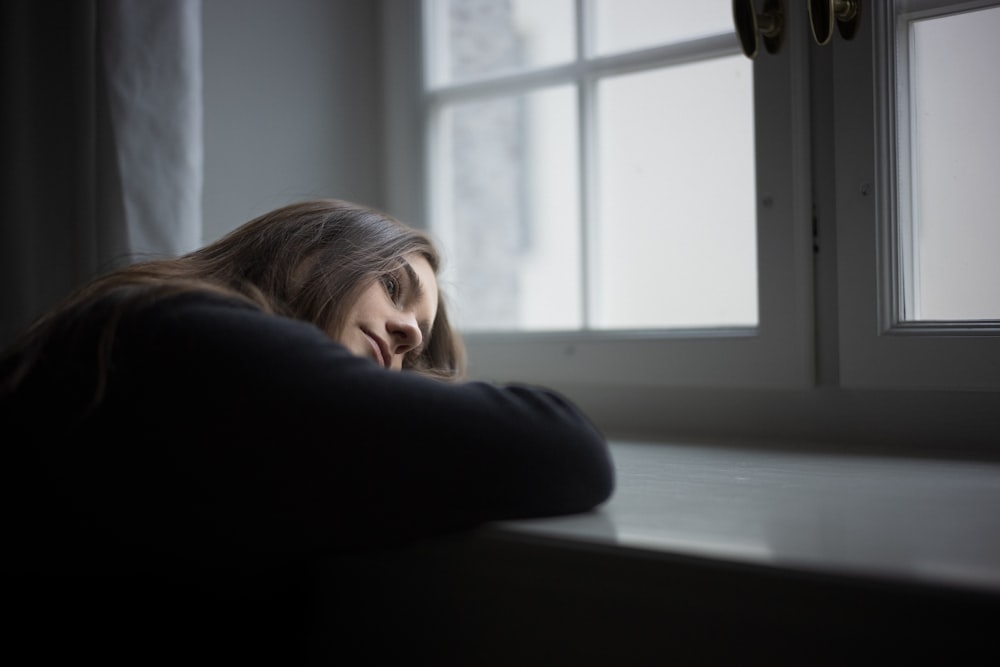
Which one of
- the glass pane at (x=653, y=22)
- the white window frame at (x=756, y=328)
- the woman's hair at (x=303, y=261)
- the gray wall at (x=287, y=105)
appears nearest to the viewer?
the woman's hair at (x=303, y=261)

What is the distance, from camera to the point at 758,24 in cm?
110

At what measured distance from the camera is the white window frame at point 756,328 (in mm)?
1144

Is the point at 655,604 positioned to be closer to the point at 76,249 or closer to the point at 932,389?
the point at 932,389

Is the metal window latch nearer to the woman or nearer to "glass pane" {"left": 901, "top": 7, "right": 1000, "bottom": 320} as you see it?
"glass pane" {"left": 901, "top": 7, "right": 1000, "bottom": 320}

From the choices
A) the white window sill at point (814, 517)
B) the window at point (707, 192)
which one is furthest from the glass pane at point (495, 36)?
the white window sill at point (814, 517)

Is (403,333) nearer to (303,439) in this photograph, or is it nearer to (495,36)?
(303,439)

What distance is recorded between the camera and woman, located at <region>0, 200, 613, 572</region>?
0.63 m

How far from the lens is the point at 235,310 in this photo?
0.69 m

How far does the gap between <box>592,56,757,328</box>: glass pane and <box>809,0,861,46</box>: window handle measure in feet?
0.59

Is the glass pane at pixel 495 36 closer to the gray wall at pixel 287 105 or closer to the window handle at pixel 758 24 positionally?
the gray wall at pixel 287 105

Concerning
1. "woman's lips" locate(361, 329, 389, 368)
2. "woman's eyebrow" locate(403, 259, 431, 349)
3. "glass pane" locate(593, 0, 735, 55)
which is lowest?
"woman's lips" locate(361, 329, 389, 368)

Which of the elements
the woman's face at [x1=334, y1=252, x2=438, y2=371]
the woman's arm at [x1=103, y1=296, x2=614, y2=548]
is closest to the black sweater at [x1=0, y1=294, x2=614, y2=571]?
the woman's arm at [x1=103, y1=296, x2=614, y2=548]

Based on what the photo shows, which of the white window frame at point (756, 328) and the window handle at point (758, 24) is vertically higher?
the window handle at point (758, 24)

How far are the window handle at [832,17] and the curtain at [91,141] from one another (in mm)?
815
